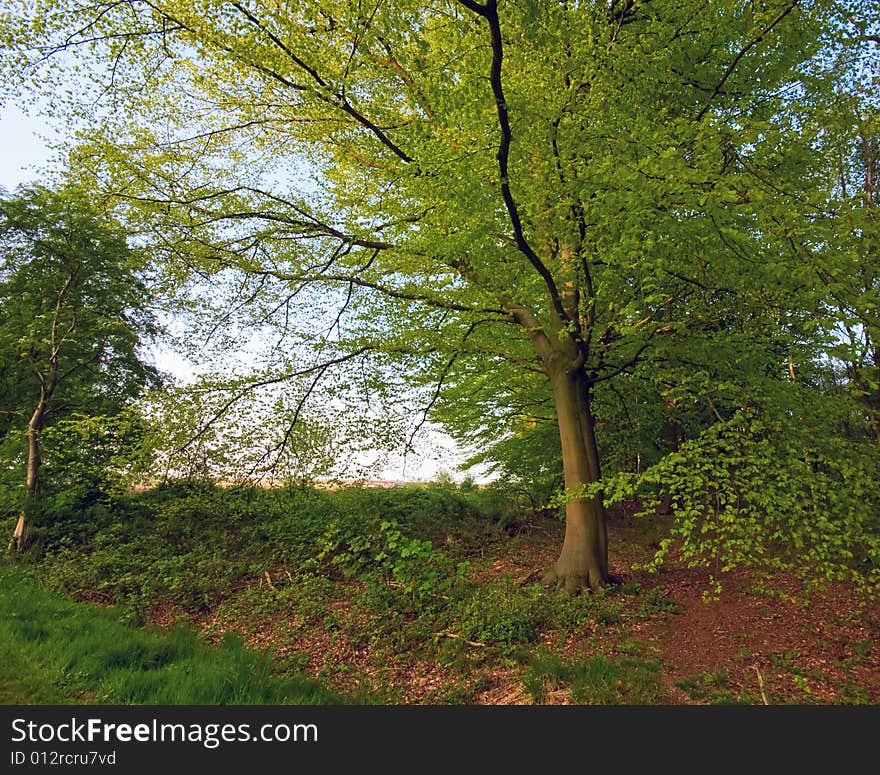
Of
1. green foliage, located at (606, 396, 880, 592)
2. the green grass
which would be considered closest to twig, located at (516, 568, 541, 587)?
green foliage, located at (606, 396, 880, 592)

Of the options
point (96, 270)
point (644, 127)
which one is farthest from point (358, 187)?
point (96, 270)

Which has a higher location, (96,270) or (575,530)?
(96,270)

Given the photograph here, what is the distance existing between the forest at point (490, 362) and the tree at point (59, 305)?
0.32m

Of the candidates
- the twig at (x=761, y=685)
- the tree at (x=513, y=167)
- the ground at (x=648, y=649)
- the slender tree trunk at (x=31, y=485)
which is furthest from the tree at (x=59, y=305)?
the twig at (x=761, y=685)

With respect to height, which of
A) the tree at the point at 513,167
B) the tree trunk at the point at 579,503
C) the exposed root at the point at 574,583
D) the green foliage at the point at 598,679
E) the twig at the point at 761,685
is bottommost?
the twig at the point at 761,685

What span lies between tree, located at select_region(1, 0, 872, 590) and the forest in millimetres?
70

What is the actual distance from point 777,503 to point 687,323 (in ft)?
10.7

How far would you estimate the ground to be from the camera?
562cm

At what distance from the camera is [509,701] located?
18.3 ft

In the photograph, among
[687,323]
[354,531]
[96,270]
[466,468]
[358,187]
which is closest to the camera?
[687,323]

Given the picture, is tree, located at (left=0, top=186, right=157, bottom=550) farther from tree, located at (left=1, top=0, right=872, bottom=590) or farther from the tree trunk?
the tree trunk

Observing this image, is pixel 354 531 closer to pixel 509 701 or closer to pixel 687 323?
pixel 509 701

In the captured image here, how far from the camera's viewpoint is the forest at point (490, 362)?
5.70 m

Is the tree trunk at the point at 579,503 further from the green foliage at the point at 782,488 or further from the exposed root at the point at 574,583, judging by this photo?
the green foliage at the point at 782,488
